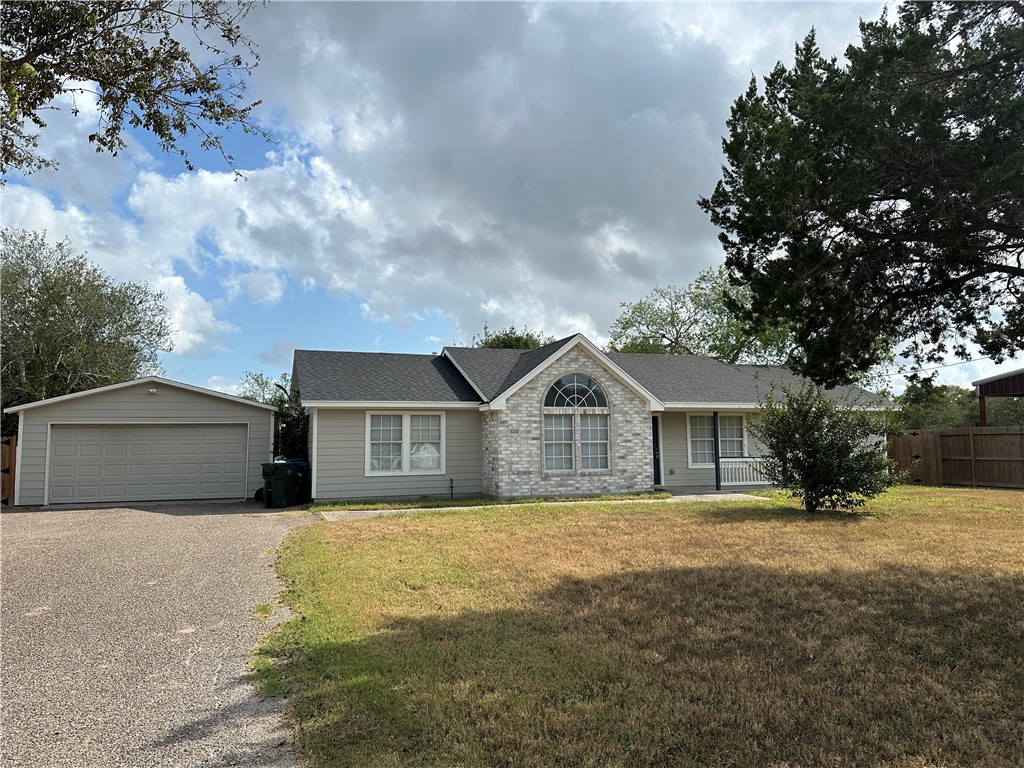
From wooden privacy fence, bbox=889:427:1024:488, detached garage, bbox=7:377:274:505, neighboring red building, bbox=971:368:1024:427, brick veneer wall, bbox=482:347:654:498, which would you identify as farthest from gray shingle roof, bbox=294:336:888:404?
neighboring red building, bbox=971:368:1024:427

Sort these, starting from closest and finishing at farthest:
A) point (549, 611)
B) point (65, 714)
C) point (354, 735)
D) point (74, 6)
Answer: point (354, 735)
point (65, 714)
point (74, 6)
point (549, 611)

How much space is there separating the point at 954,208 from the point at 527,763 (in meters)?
6.32

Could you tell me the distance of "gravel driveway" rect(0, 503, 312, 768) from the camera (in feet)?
11.7

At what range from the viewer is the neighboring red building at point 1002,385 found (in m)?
21.6

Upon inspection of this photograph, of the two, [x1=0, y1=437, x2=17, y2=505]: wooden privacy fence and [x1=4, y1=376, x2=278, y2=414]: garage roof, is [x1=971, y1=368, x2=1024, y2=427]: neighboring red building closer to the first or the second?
[x1=4, y1=376, x2=278, y2=414]: garage roof

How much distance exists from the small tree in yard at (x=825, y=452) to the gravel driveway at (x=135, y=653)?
10.1 m

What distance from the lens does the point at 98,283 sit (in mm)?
27047

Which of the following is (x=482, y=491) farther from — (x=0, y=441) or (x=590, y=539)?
(x=0, y=441)

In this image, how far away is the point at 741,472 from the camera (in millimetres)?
20188

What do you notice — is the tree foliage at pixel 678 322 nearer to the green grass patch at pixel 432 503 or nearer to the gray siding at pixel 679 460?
the gray siding at pixel 679 460

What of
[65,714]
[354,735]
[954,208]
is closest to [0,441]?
[65,714]

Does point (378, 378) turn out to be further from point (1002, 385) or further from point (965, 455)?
point (1002, 385)

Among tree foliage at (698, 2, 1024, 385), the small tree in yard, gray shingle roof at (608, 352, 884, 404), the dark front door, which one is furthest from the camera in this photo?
Result: gray shingle roof at (608, 352, 884, 404)

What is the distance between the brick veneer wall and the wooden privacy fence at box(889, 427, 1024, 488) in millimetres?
8412
